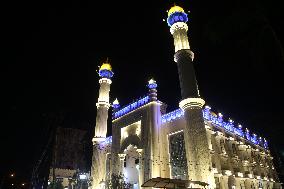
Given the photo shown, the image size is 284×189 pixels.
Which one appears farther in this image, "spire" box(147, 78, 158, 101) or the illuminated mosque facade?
"spire" box(147, 78, 158, 101)

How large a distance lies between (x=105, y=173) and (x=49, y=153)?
41.7 ft

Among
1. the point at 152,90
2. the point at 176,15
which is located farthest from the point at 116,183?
the point at 176,15

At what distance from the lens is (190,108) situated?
29250mm

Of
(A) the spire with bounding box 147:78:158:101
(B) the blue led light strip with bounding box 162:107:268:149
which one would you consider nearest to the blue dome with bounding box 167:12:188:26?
(A) the spire with bounding box 147:78:158:101

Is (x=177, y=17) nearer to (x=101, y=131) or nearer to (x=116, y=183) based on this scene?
(x=101, y=131)

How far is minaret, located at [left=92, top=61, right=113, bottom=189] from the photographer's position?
129 ft

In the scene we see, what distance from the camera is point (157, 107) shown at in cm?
3588

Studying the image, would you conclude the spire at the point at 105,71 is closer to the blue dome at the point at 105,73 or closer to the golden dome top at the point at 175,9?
the blue dome at the point at 105,73

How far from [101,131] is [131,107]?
7.62m

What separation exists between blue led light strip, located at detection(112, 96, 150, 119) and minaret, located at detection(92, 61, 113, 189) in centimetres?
302

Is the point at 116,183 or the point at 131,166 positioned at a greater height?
the point at 131,166

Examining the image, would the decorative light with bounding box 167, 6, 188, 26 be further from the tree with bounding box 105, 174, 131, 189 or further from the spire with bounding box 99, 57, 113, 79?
the tree with bounding box 105, 174, 131, 189

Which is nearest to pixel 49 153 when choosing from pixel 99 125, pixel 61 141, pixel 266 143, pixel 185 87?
pixel 61 141

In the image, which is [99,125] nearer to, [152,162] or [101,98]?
[101,98]
